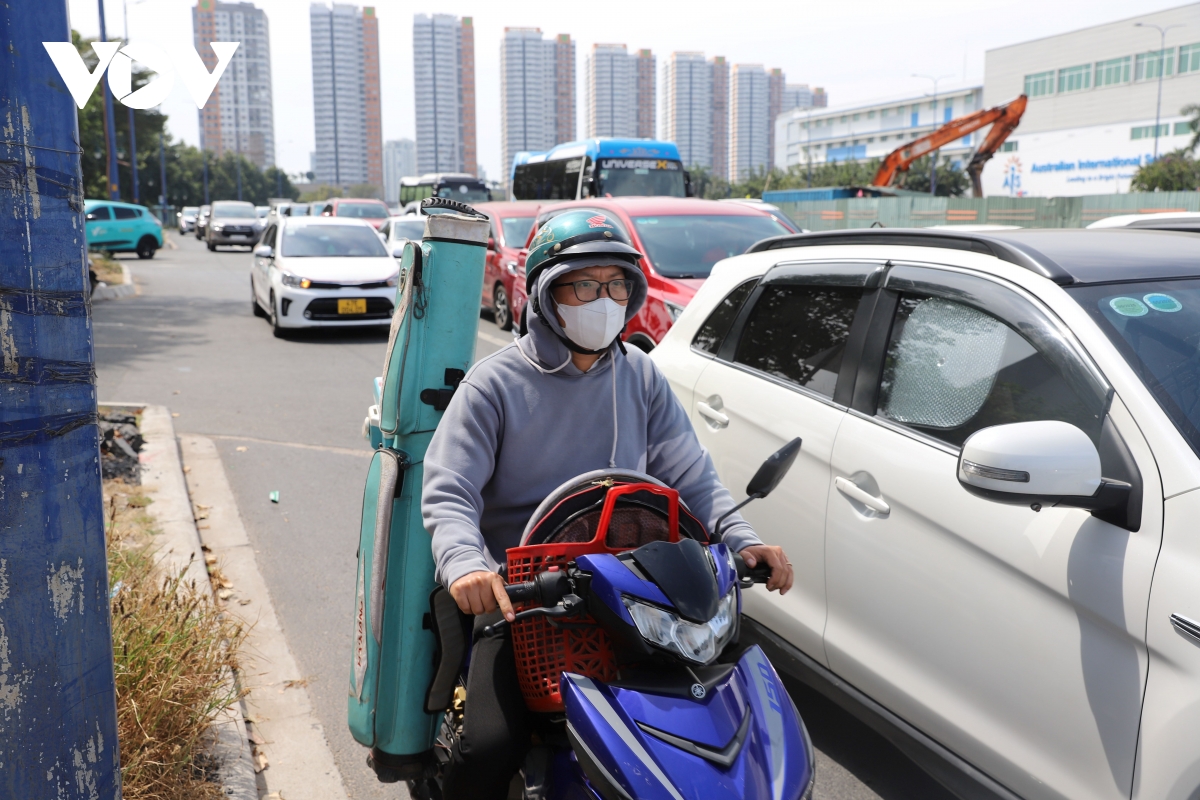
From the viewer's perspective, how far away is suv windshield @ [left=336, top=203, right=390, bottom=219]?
111ft

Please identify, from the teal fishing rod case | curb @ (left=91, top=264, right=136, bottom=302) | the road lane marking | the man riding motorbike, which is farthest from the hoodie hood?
curb @ (left=91, top=264, right=136, bottom=302)

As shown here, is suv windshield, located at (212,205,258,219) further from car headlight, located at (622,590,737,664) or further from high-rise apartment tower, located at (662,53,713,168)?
high-rise apartment tower, located at (662,53,713,168)

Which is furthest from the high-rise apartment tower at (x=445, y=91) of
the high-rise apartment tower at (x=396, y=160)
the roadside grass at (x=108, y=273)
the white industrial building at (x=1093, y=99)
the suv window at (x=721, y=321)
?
the suv window at (x=721, y=321)

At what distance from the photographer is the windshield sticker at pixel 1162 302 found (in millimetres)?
2709

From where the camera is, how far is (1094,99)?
263 feet

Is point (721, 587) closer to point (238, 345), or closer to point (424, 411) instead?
point (424, 411)

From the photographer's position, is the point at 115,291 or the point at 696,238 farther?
the point at 115,291

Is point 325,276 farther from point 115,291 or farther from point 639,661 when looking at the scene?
point 639,661

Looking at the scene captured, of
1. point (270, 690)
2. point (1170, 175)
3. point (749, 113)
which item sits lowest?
point (270, 690)

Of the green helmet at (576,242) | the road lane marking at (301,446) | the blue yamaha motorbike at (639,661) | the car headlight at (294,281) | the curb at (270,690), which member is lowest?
the curb at (270,690)

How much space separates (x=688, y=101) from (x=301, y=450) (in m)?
152

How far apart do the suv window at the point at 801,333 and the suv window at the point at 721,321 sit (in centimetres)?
11

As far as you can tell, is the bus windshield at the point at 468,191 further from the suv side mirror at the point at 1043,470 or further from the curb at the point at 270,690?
the suv side mirror at the point at 1043,470

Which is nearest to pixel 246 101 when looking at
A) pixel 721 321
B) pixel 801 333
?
pixel 721 321
